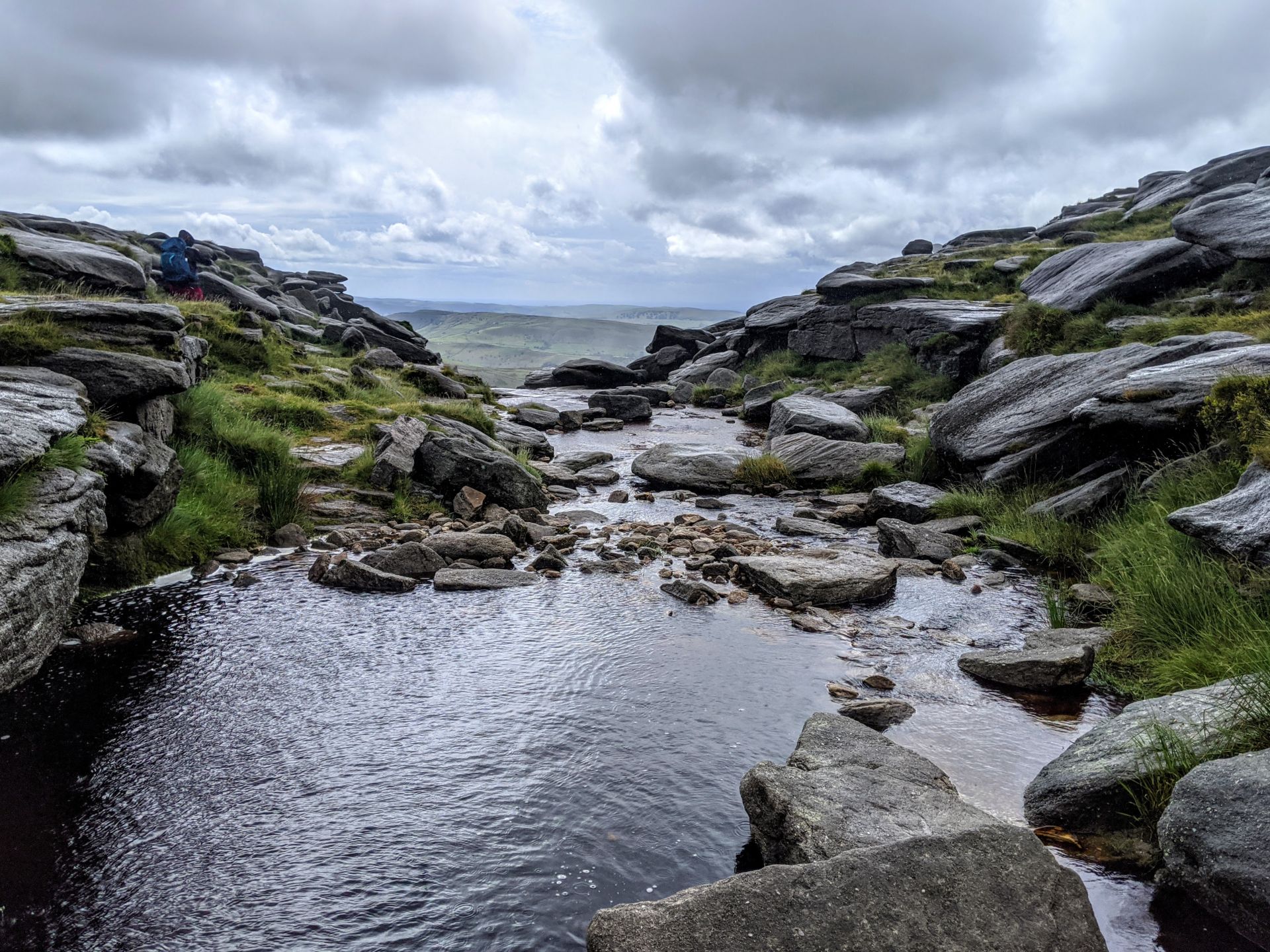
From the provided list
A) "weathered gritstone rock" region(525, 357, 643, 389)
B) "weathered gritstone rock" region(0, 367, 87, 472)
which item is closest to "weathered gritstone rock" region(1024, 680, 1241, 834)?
"weathered gritstone rock" region(0, 367, 87, 472)

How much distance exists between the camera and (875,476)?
708 inches

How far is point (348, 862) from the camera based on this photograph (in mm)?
4715

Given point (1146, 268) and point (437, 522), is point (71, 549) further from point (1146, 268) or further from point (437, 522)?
point (1146, 268)

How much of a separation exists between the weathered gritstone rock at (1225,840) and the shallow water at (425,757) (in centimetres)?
17

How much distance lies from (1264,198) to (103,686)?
27622 millimetres

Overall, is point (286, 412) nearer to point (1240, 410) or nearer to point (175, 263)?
point (175, 263)

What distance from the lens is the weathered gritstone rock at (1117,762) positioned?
520 cm

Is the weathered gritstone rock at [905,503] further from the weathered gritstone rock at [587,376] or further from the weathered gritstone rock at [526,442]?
the weathered gritstone rock at [587,376]

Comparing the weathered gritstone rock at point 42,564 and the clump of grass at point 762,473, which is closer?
the weathered gritstone rock at point 42,564

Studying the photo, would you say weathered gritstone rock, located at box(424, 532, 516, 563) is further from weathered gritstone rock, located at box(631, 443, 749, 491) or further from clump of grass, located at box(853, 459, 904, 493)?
clump of grass, located at box(853, 459, 904, 493)

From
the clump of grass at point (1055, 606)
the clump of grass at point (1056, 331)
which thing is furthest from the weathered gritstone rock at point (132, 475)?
the clump of grass at point (1056, 331)

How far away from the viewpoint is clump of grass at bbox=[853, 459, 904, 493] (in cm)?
1781

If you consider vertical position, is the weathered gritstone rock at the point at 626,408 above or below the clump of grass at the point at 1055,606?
below

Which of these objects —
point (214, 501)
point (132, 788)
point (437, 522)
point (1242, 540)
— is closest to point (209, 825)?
point (132, 788)
